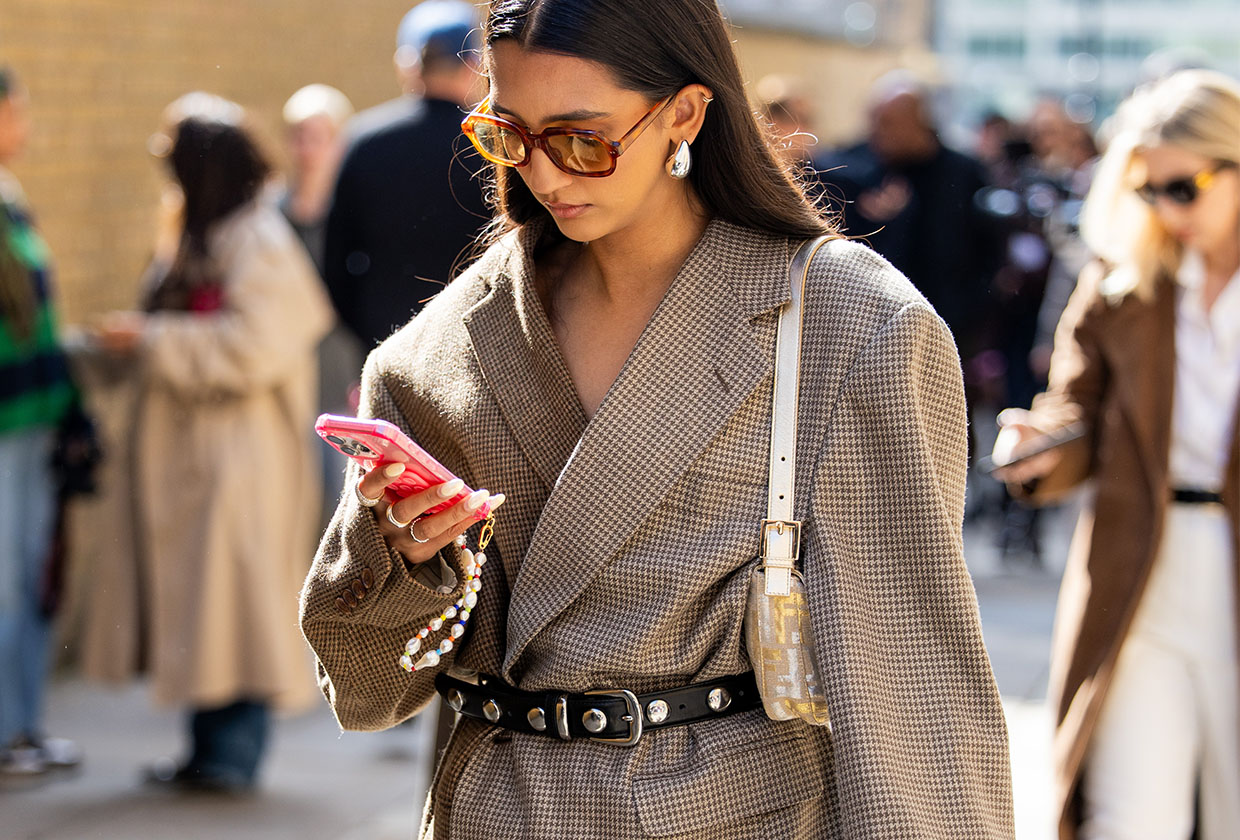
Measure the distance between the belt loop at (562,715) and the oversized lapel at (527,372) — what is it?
28cm

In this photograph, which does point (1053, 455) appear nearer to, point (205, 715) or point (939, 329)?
point (939, 329)

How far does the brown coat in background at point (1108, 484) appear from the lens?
3.83 metres

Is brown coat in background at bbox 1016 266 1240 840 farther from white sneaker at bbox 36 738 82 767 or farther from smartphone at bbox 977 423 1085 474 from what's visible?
white sneaker at bbox 36 738 82 767

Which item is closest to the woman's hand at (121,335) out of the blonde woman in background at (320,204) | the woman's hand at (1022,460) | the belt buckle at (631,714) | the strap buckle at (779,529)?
the blonde woman in background at (320,204)

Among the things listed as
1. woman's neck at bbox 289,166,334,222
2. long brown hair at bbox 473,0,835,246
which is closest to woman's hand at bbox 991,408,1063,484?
long brown hair at bbox 473,0,835,246

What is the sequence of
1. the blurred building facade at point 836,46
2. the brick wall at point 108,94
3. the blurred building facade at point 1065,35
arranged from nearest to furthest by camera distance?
the brick wall at point 108,94
the blurred building facade at point 836,46
the blurred building facade at point 1065,35

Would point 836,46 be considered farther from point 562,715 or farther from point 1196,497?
point 562,715

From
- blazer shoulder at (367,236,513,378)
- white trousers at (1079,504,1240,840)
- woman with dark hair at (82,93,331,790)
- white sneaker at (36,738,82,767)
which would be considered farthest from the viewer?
white sneaker at (36,738,82,767)

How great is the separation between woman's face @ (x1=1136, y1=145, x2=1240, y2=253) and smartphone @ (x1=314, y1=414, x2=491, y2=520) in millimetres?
Answer: 2553

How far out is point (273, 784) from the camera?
5.55 m

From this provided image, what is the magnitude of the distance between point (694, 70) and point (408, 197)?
281 cm

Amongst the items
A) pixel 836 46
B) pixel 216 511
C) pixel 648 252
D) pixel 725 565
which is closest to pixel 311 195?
pixel 216 511

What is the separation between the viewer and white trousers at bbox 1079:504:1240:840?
3734mm

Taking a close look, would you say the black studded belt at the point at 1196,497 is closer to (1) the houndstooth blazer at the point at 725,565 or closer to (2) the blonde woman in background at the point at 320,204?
(1) the houndstooth blazer at the point at 725,565
